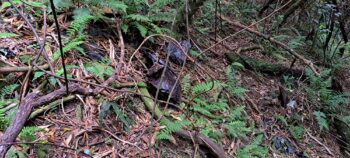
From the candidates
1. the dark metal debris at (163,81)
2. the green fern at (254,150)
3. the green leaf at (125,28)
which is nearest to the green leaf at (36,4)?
the green leaf at (125,28)

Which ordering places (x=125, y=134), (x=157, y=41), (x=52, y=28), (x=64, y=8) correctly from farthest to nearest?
1. (x=157, y=41)
2. (x=64, y=8)
3. (x=52, y=28)
4. (x=125, y=134)

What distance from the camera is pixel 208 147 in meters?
3.19

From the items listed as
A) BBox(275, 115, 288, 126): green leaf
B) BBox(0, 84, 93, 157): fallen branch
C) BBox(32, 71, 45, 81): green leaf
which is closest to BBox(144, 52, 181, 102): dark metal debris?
BBox(0, 84, 93, 157): fallen branch

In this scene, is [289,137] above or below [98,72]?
below

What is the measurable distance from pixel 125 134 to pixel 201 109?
1.10 meters

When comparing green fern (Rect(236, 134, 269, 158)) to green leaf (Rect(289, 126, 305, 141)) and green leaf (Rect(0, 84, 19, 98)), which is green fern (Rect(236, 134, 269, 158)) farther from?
green leaf (Rect(0, 84, 19, 98))

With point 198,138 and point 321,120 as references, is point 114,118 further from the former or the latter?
point 321,120

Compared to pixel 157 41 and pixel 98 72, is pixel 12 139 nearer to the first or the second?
pixel 98 72

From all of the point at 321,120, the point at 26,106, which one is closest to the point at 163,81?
the point at 26,106

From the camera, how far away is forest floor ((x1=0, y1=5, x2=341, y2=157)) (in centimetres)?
261

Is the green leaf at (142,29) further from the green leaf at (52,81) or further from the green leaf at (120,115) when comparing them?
the green leaf at (52,81)

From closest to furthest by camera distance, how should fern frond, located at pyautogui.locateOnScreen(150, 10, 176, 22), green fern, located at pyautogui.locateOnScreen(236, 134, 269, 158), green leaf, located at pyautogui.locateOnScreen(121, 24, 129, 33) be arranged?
green fern, located at pyautogui.locateOnScreen(236, 134, 269, 158) < green leaf, located at pyautogui.locateOnScreen(121, 24, 129, 33) < fern frond, located at pyautogui.locateOnScreen(150, 10, 176, 22)

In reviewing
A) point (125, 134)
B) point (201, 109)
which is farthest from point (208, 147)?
point (125, 134)

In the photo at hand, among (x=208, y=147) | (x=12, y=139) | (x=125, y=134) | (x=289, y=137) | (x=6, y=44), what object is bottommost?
(x=289, y=137)
